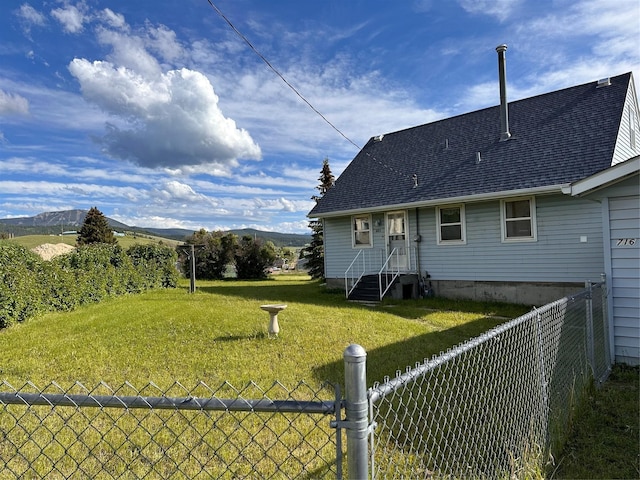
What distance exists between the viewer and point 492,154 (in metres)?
11.7

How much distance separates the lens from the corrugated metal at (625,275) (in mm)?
4969

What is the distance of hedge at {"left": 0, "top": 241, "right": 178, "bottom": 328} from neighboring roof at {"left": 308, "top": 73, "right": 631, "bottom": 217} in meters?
6.46

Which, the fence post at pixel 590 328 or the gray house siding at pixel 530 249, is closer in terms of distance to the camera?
the fence post at pixel 590 328

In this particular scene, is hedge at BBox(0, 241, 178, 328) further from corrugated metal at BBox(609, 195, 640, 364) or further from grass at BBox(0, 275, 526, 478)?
corrugated metal at BBox(609, 195, 640, 364)

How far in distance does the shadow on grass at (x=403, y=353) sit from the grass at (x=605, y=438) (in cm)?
151

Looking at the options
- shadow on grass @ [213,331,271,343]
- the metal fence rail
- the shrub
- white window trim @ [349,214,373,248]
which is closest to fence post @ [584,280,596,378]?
the metal fence rail

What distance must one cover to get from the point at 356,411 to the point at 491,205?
10.9 metres

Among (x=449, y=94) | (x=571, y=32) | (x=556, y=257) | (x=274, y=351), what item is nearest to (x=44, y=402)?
(x=274, y=351)

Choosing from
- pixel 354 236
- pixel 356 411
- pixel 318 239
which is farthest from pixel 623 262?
pixel 318 239

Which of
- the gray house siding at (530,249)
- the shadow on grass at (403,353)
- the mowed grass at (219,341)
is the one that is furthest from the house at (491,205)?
the shadow on grass at (403,353)

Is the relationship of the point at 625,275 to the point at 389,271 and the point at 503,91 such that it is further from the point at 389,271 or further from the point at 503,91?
the point at 503,91

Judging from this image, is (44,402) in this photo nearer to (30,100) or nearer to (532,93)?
(30,100)

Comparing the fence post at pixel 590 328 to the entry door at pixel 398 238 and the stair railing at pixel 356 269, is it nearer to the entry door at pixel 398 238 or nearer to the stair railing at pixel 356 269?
the entry door at pixel 398 238

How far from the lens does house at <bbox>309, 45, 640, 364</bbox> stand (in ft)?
31.6
